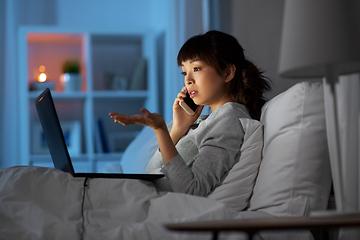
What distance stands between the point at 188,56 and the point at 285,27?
2.00 feet

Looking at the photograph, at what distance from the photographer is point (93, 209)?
99cm

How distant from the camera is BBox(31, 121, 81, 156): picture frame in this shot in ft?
10.4

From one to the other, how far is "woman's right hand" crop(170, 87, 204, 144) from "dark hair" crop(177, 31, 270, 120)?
7.1 inches

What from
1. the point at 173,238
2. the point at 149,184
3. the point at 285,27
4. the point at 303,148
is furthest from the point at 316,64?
the point at 149,184

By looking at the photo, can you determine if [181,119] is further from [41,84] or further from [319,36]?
[41,84]

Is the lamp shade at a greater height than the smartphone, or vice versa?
the lamp shade

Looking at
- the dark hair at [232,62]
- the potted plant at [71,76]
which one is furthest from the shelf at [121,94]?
the dark hair at [232,62]

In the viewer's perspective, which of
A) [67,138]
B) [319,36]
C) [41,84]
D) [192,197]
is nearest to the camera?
[319,36]

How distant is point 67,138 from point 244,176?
2.42 m

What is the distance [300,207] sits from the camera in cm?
99

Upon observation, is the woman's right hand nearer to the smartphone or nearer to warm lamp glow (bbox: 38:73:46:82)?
the smartphone

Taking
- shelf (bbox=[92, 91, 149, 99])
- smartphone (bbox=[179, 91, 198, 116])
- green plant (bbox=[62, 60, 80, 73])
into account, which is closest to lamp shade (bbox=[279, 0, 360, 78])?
smartphone (bbox=[179, 91, 198, 116])

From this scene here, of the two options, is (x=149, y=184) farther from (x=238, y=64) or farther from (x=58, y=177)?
(x=238, y=64)

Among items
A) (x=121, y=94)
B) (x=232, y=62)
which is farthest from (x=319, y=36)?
(x=121, y=94)
